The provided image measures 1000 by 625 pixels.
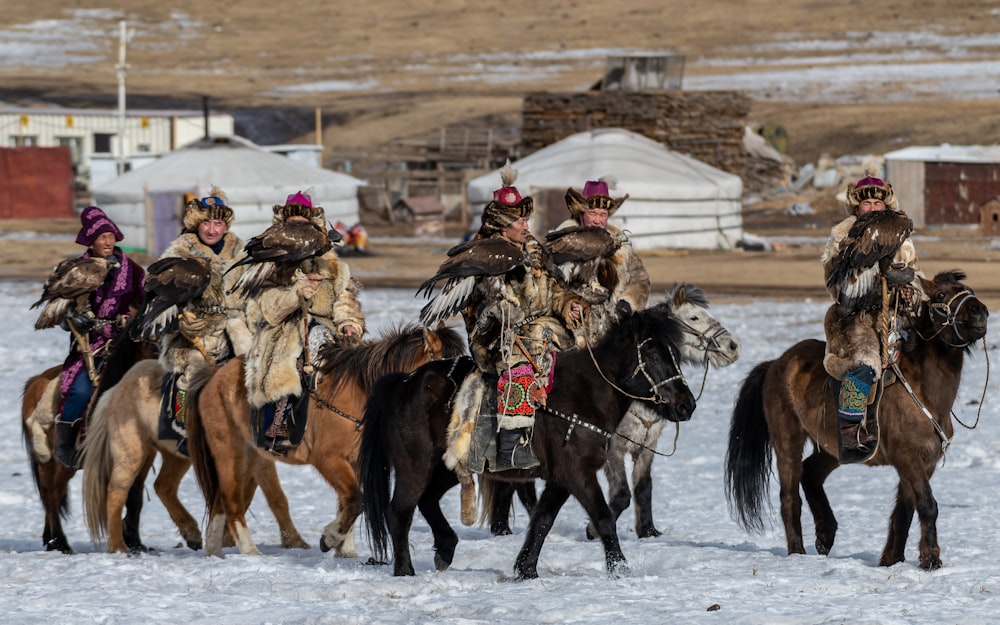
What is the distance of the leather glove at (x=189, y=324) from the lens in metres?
7.81

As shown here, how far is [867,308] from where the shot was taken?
718 centimetres

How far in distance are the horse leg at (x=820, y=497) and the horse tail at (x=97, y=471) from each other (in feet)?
12.4

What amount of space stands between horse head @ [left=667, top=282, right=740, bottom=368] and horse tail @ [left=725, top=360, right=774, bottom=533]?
0.21m

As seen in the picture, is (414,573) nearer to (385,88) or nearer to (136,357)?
(136,357)

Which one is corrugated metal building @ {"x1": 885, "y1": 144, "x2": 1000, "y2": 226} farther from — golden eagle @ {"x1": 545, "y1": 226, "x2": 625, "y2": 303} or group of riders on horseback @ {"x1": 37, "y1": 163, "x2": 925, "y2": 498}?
golden eagle @ {"x1": 545, "y1": 226, "x2": 625, "y2": 303}

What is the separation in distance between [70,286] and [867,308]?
424 centimetres

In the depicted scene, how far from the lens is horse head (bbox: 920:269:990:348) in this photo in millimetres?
6895

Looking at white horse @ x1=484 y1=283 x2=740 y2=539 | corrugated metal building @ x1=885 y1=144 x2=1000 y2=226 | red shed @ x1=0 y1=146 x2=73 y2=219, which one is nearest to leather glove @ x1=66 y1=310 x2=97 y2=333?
white horse @ x1=484 y1=283 x2=740 y2=539

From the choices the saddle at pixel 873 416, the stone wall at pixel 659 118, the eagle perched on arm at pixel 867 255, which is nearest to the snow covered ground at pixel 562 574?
the saddle at pixel 873 416

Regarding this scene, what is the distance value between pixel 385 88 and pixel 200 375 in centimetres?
5450

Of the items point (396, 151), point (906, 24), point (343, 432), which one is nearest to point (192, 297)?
point (343, 432)

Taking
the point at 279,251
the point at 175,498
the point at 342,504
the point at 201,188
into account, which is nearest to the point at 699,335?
the point at 342,504

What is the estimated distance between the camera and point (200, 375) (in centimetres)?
773

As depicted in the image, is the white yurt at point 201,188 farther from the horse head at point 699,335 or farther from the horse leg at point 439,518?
the horse leg at point 439,518
